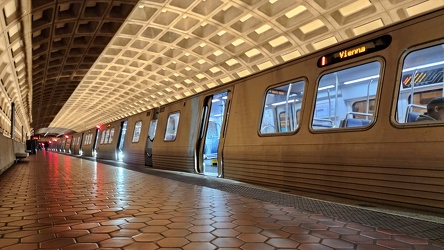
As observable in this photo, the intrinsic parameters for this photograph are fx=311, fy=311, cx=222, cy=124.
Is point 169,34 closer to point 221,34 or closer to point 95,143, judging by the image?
point 221,34

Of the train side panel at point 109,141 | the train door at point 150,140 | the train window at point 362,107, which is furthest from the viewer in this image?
the train side panel at point 109,141

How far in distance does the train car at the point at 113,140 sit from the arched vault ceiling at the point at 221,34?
12.2ft

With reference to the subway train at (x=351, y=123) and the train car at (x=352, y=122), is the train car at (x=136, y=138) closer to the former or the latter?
the subway train at (x=351, y=123)

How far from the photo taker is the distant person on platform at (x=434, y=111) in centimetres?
389

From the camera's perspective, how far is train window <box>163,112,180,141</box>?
11.0 meters

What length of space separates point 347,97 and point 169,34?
38.8 feet

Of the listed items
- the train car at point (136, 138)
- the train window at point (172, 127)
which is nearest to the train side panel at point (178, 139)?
the train window at point (172, 127)

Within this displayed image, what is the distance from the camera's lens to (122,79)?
886 inches

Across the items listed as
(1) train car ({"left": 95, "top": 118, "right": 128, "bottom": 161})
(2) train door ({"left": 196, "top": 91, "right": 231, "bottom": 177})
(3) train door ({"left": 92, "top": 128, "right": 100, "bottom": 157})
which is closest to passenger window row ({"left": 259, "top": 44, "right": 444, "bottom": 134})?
(2) train door ({"left": 196, "top": 91, "right": 231, "bottom": 177})

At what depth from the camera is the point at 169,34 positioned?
50.2 ft

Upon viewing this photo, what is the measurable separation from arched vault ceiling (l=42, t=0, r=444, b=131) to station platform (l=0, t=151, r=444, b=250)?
25.9 ft

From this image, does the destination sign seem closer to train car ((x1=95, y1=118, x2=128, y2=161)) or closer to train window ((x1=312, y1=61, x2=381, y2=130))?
train window ((x1=312, y1=61, x2=381, y2=130))

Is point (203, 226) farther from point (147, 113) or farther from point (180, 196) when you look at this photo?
point (147, 113)

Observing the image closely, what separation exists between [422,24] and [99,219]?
4761 millimetres
